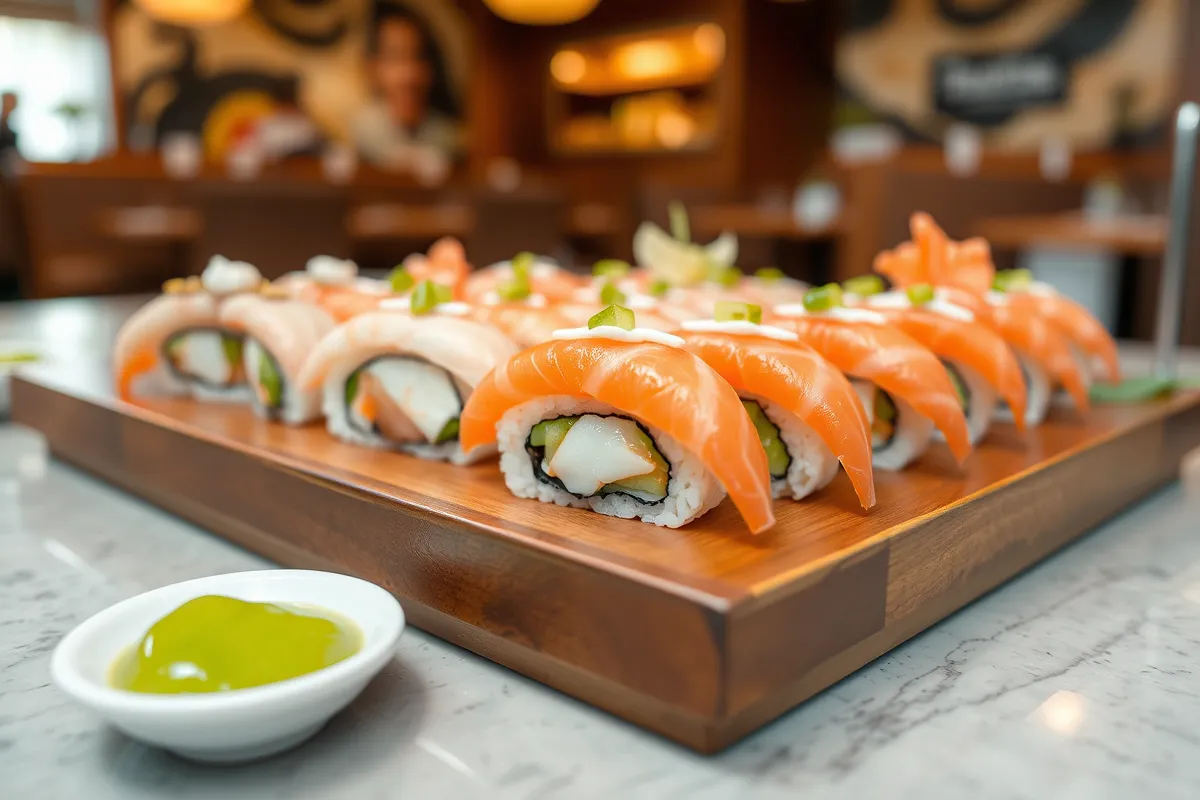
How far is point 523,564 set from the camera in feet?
2.62

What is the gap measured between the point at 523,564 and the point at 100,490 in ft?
3.24

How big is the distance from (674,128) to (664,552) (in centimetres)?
789

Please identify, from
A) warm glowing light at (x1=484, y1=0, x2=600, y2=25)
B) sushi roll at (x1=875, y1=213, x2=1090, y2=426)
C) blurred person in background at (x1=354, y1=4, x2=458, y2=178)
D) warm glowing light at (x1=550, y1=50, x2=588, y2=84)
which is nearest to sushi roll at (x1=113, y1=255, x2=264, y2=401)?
sushi roll at (x1=875, y1=213, x2=1090, y2=426)

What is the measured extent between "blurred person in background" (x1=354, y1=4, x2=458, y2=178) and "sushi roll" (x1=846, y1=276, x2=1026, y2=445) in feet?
25.3

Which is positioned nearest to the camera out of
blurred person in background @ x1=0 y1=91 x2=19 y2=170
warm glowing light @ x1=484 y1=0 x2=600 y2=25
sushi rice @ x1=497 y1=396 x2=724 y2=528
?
sushi rice @ x1=497 y1=396 x2=724 y2=528

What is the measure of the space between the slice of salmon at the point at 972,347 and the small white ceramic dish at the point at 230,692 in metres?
0.77

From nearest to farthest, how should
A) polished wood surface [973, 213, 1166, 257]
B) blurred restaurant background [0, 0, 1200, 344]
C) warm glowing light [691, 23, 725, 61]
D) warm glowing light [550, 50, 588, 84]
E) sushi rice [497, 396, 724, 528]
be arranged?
sushi rice [497, 396, 724, 528] < polished wood surface [973, 213, 1166, 257] < blurred restaurant background [0, 0, 1200, 344] < warm glowing light [691, 23, 725, 61] < warm glowing light [550, 50, 588, 84]

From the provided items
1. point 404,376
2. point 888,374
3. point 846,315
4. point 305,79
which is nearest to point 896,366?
point 888,374

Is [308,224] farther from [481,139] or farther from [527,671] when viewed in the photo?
[481,139]

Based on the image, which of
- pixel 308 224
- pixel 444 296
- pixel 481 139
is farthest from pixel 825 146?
pixel 444 296

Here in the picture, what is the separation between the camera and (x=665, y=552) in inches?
31.1

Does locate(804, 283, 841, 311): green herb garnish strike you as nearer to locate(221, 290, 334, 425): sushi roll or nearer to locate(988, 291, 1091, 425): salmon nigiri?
locate(988, 291, 1091, 425): salmon nigiri

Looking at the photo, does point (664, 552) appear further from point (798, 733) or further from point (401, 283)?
point (401, 283)

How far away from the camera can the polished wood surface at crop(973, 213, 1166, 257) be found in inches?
172
